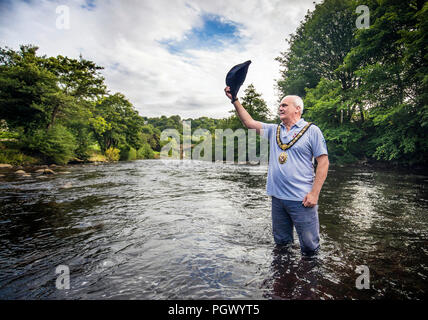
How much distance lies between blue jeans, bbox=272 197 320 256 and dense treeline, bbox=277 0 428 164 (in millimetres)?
13536

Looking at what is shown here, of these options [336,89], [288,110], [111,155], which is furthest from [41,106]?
[336,89]

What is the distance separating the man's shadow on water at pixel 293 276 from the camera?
2.18 metres

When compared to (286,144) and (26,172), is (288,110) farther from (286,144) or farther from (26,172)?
(26,172)

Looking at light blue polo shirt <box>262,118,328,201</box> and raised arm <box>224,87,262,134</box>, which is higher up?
raised arm <box>224,87,262,134</box>

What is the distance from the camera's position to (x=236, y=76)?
9.95 ft

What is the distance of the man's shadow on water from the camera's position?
2.18 metres

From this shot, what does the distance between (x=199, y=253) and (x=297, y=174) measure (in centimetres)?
198

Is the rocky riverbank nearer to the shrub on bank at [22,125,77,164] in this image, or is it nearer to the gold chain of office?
the shrub on bank at [22,125,77,164]

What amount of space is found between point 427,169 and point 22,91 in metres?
34.1

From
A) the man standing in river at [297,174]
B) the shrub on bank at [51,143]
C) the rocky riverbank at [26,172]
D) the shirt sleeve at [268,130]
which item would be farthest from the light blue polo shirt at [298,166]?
the shrub on bank at [51,143]

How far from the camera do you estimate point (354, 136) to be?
18.2 metres

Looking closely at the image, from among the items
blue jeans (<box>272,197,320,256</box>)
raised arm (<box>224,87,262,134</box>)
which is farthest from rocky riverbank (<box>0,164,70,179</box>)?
blue jeans (<box>272,197,320,256</box>)
